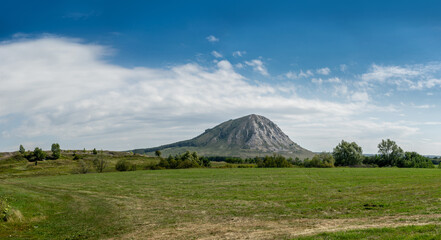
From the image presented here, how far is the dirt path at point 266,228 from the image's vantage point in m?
18.0

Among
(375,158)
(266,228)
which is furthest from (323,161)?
(266,228)

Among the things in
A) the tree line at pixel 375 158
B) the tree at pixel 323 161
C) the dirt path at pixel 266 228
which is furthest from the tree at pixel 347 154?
the dirt path at pixel 266 228

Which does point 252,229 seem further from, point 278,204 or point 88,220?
point 88,220

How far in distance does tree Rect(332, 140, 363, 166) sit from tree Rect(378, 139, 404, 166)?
53.4ft

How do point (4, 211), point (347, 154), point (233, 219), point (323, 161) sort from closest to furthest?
point (233, 219) → point (4, 211) → point (323, 161) → point (347, 154)

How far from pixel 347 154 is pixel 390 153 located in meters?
29.4

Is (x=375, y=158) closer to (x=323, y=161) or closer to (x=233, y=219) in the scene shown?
(x=323, y=161)

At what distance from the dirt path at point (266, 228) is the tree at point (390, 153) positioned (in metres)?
168

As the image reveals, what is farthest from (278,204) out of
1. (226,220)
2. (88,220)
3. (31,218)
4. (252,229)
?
(31,218)

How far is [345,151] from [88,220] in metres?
163

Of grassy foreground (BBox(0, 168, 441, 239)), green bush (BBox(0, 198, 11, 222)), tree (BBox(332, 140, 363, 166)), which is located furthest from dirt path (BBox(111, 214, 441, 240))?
tree (BBox(332, 140, 363, 166))

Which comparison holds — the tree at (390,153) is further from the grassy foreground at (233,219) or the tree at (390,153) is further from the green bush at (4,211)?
the green bush at (4,211)

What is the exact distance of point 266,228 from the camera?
19.9 meters

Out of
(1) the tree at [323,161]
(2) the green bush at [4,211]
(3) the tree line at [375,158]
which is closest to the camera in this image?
(2) the green bush at [4,211]
